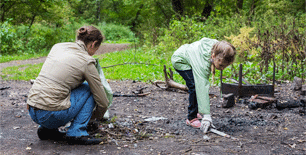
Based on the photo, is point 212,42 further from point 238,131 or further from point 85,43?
point 85,43

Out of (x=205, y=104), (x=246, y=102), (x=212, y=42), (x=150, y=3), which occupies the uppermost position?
(x=150, y=3)

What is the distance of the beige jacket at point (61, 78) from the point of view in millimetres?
2391

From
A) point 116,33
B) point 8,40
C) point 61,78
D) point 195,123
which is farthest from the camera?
point 116,33

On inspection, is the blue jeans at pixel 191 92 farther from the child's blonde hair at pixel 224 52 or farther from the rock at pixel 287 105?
the rock at pixel 287 105

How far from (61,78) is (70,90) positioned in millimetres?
179

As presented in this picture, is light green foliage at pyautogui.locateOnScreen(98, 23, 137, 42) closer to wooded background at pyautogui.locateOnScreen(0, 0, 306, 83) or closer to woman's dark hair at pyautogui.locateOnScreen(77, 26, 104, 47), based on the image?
wooded background at pyautogui.locateOnScreen(0, 0, 306, 83)

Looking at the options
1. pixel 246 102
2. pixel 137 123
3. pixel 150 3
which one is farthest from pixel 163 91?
pixel 150 3

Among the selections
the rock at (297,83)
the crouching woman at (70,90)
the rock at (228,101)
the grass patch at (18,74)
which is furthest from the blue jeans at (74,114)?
the grass patch at (18,74)

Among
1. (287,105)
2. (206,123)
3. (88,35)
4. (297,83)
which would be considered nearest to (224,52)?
(206,123)

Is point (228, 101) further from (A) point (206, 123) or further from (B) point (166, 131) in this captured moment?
(B) point (166, 131)

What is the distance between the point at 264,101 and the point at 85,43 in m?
3.10

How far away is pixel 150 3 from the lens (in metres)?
16.1

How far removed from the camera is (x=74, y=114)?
2557 mm

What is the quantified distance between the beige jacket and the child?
120cm
